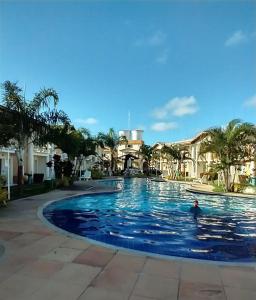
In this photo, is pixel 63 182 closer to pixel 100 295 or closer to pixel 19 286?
pixel 19 286

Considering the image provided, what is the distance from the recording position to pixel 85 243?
7.15 meters

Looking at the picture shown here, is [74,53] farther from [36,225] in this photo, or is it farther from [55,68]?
[36,225]

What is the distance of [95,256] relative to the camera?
6223 millimetres

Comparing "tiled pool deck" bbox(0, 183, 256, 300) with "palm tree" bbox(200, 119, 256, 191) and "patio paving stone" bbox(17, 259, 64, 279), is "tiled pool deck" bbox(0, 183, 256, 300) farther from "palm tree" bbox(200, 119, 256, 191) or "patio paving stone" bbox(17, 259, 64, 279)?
"palm tree" bbox(200, 119, 256, 191)

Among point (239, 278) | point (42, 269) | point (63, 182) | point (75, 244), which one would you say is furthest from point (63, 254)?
point (63, 182)

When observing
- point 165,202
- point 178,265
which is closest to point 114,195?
point 165,202

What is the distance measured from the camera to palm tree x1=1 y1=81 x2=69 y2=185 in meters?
16.1

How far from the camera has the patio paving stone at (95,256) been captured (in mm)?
5816

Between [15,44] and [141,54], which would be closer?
[15,44]

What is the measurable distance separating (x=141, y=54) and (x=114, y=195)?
8.60 meters

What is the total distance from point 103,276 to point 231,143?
19.7m

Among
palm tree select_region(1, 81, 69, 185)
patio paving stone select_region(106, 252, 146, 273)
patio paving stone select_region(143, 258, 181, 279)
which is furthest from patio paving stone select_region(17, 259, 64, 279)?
palm tree select_region(1, 81, 69, 185)

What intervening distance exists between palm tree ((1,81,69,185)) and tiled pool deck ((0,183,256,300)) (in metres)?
9.90

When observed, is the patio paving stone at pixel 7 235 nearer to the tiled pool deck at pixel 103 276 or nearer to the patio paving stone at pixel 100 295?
the tiled pool deck at pixel 103 276
